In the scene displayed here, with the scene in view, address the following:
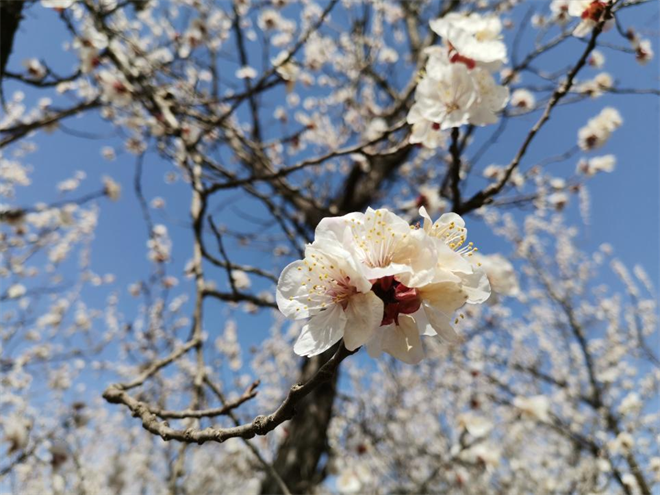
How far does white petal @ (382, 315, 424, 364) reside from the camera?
2.32ft

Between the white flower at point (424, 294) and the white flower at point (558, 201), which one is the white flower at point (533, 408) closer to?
the white flower at point (558, 201)

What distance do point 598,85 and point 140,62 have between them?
3.26 meters

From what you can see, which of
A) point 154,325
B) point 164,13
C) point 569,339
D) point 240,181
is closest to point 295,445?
point 240,181

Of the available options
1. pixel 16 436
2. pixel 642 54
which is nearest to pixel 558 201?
pixel 642 54

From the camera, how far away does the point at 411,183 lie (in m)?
5.86

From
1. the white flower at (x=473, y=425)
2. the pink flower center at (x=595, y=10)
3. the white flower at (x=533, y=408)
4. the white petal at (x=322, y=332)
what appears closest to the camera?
the white petal at (x=322, y=332)

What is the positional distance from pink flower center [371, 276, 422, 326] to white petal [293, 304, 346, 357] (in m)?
0.08

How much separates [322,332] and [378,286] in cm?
14

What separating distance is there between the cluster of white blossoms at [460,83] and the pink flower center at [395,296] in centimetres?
76

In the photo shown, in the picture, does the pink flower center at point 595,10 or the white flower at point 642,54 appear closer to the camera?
the pink flower center at point 595,10

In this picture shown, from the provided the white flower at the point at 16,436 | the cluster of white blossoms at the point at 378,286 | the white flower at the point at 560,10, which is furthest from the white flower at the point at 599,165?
the white flower at the point at 16,436

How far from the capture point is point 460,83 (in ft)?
4.11

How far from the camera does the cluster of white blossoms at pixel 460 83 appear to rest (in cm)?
124

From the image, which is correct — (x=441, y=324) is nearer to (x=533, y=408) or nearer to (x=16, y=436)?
(x=16, y=436)
